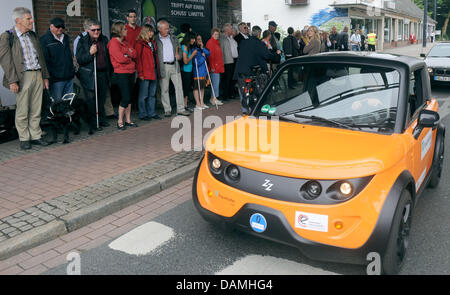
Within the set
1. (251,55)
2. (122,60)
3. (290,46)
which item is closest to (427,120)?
(251,55)

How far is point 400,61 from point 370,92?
0.42 meters

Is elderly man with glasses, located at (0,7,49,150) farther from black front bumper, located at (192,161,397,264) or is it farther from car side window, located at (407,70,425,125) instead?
car side window, located at (407,70,425,125)

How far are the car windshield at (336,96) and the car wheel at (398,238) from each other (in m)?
0.68

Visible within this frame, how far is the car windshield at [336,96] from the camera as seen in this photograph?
3854 mm

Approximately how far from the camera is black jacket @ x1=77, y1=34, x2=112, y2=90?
320 inches

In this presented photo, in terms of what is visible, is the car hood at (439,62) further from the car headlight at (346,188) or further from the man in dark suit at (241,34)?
the car headlight at (346,188)

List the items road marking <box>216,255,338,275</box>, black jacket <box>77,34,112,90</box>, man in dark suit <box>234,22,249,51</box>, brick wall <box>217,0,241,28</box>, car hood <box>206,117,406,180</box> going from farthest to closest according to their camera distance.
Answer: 1. brick wall <box>217,0,241,28</box>
2. man in dark suit <box>234,22,249,51</box>
3. black jacket <box>77,34,112,90</box>
4. road marking <box>216,255,338,275</box>
5. car hood <box>206,117,406,180</box>

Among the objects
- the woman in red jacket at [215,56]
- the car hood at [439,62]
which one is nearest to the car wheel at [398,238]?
the woman in red jacket at [215,56]

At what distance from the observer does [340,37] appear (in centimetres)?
2084

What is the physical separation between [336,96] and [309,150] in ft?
3.43

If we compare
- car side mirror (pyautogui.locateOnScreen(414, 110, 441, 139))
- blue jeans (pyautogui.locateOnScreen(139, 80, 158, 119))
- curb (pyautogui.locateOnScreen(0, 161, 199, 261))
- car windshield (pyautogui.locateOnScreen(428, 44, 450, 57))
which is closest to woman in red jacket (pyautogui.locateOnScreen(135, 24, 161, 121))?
blue jeans (pyautogui.locateOnScreen(139, 80, 158, 119))

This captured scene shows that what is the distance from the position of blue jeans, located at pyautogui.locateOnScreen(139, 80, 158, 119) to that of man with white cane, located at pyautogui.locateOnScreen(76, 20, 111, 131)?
743 mm

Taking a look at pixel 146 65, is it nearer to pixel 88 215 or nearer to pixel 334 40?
pixel 88 215

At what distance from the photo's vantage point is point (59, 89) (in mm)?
7891
